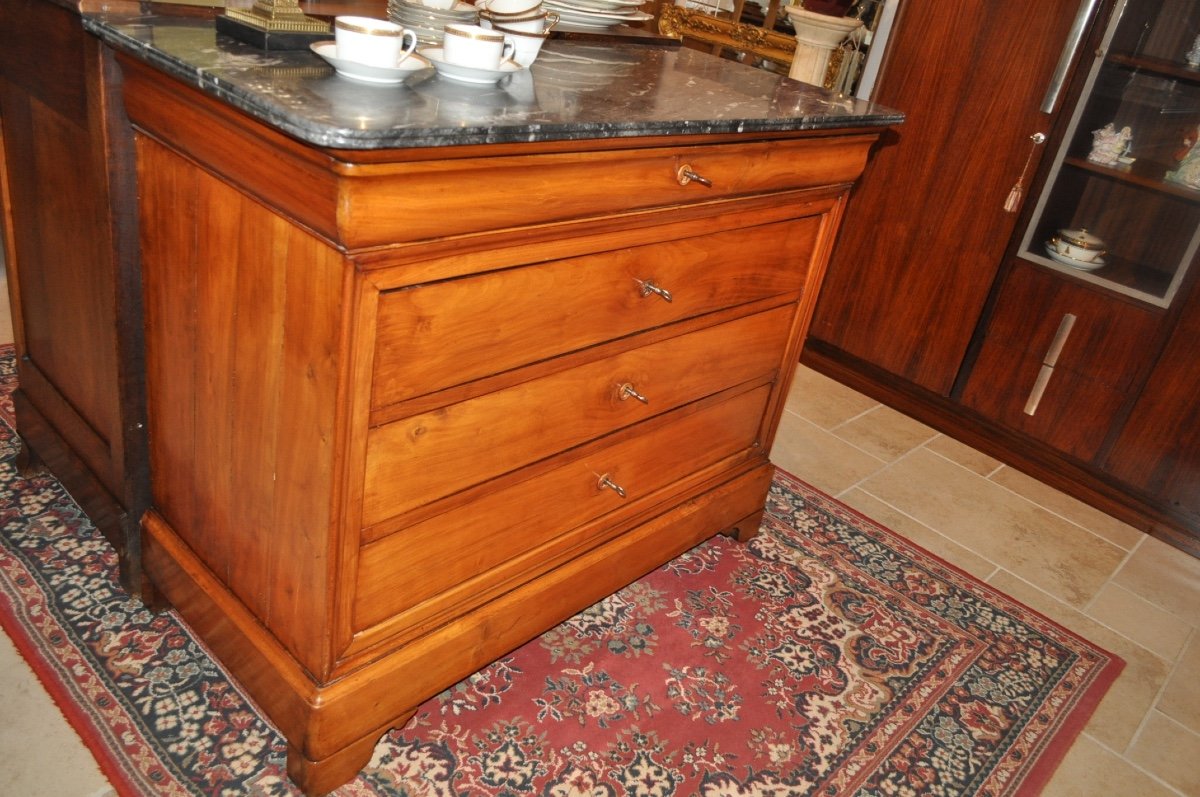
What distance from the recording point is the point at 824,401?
3.07 metres

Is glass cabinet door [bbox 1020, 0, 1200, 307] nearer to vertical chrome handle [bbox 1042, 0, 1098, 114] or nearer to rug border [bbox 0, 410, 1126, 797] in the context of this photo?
vertical chrome handle [bbox 1042, 0, 1098, 114]

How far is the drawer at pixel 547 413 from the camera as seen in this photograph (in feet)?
4.24

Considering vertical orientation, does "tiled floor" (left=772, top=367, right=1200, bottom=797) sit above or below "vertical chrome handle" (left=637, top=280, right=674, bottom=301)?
below

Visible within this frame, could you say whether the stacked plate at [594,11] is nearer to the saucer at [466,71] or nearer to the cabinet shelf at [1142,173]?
the saucer at [466,71]

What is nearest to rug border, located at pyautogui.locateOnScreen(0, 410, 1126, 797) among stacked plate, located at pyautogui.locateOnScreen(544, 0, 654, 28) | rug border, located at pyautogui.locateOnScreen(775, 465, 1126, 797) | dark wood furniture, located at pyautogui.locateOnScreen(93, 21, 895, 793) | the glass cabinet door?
rug border, located at pyautogui.locateOnScreen(775, 465, 1126, 797)

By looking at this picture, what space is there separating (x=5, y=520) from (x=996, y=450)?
8.71 feet

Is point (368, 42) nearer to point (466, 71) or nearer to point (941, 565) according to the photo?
point (466, 71)

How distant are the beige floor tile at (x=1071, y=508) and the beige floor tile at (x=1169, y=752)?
715 millimetres

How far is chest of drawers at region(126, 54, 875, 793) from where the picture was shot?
1.17 meters

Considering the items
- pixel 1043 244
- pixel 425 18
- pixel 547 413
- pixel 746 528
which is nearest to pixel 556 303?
pixel 547 413

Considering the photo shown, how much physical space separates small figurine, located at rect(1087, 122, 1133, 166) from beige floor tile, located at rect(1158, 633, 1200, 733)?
1.32 meters

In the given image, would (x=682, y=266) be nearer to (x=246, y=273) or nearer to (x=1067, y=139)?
(x=246, y=273)

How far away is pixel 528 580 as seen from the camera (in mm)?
1639

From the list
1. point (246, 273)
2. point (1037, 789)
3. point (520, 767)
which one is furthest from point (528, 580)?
point (1037, 789)
